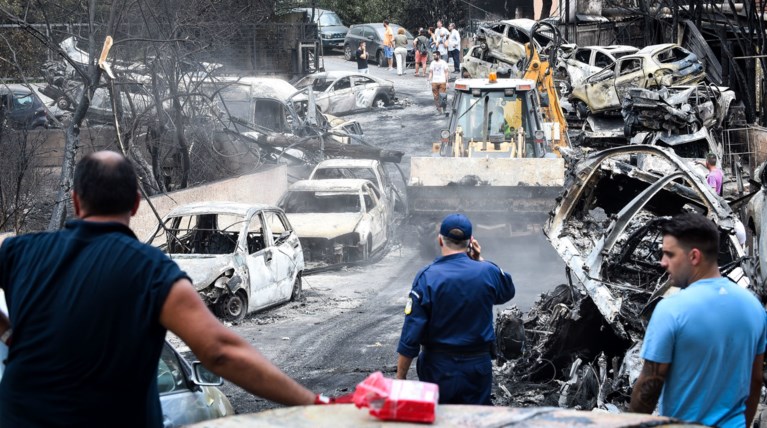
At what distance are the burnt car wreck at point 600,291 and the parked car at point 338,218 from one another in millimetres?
5926

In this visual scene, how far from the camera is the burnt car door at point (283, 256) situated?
42.7 feet

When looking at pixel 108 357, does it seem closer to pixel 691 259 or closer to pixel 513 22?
pixel 691 259

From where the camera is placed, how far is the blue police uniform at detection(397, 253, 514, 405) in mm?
5262

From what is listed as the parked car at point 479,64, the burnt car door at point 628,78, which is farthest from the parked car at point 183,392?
the parked car at point 479,64

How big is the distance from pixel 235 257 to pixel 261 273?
1.86 feet

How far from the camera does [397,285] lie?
14.7 m

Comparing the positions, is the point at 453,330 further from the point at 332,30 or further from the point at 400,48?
the point at 332,30

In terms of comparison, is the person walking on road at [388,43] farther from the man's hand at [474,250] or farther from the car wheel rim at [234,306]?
the man's hand at [474,250]

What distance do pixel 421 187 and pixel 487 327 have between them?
10936 mm

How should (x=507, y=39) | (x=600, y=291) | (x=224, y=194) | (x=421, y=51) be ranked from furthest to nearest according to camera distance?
(x=421, y=51)
(x=507, y=39)
(x=224, y=194)
(x=600, y=291)

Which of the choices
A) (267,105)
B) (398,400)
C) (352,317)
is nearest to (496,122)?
(352,317)

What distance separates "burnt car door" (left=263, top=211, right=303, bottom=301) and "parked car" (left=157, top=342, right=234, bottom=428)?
6.89 metres

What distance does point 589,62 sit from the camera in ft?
90.2

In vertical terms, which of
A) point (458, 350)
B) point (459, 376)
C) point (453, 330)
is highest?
point (453, 330)
